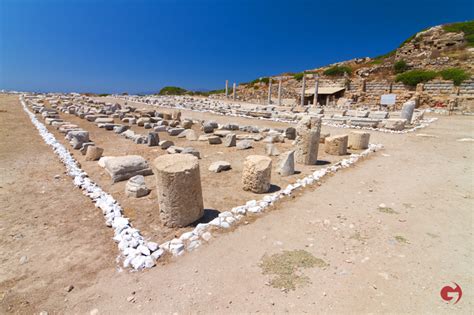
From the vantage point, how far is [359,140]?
31.0ft

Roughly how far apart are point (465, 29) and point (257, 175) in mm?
49887

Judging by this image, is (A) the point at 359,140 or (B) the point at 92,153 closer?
(B) the point at 92,153

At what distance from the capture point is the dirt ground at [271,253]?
2.76 metres

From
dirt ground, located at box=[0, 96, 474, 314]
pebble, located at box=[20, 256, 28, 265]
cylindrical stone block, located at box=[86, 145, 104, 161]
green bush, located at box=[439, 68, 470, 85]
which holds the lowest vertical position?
pebble, located at box=[20, 256, 28, 265]

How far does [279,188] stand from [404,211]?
2.30 m

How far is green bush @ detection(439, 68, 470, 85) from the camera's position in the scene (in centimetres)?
2569

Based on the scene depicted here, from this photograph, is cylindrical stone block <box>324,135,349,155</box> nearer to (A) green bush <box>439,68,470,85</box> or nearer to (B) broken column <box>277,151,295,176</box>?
(B) broken column <box>277,151,295,176</box>

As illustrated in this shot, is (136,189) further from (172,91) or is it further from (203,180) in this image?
(172,91)

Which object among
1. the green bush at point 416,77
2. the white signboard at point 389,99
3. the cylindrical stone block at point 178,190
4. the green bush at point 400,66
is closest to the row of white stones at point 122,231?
the cylindrical stone block at point 178,190

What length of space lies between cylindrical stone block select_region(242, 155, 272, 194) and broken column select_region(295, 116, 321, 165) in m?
2.31

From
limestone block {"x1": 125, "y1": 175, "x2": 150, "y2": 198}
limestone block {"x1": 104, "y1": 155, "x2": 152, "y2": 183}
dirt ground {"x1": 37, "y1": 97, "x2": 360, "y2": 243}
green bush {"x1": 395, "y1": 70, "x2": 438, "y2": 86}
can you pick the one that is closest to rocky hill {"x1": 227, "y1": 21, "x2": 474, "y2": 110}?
green bush {"x1": 395, "y1": 70, "x2": 438, "y2": 86}

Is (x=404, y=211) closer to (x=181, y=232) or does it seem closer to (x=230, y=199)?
(x=230, y=199)

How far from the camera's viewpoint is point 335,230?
4.06m

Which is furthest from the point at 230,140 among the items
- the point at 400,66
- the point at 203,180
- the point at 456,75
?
the point at 400,66
